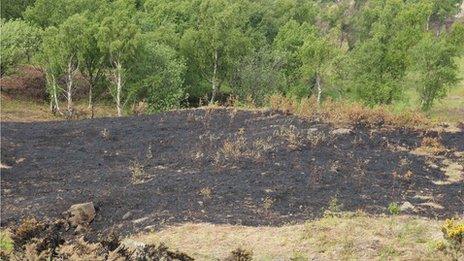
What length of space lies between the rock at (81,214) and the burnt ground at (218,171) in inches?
7.7

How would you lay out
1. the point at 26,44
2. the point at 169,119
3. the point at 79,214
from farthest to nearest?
the point at 26,44 → the point at 169,119 → the point at 79,214

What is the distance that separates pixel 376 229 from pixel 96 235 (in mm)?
5186

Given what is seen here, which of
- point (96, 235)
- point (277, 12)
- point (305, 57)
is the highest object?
point (277, 12)

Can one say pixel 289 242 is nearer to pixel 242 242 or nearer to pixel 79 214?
pixel 242 242

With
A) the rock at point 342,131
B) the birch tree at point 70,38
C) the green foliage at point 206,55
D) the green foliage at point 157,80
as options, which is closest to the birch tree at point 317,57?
the green foliage at point 206,55

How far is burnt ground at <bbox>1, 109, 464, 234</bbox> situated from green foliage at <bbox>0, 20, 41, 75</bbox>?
38.6 feet

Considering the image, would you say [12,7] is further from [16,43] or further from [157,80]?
[157,80]

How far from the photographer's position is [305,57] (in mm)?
36531

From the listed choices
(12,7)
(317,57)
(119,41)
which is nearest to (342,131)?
(119,41)

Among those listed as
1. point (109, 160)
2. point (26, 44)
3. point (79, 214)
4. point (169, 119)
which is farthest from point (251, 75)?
point (79, 214)

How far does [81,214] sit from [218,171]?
145 inches

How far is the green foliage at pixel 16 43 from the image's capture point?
29.1 metres

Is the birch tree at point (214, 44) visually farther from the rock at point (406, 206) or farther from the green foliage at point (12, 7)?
the rock at point (406, 206)

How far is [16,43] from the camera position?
1172 inches
